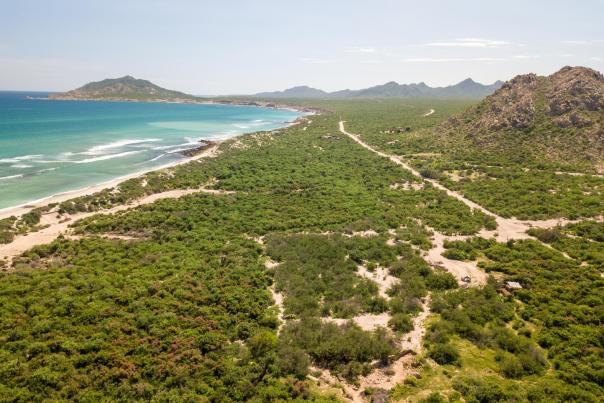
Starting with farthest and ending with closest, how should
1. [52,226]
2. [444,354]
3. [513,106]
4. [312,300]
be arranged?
[513,106] < [52,226] < [312,300] < [444,354]

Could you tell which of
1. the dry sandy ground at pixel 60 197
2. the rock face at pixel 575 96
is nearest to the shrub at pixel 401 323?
the dry sandy ground at pixel 60 197

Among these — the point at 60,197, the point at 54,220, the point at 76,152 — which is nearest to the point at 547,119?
the point at 54,220

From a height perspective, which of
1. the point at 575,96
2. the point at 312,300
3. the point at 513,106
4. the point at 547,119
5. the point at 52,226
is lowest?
the point at 312,300

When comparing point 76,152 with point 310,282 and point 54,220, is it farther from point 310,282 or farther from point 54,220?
point 310,282

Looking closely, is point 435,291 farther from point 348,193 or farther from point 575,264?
point 348,193

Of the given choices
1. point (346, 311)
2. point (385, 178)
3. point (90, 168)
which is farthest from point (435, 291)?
point (90, 168)

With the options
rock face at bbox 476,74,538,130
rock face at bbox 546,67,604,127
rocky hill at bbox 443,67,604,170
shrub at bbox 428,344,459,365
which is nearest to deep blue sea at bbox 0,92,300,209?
shrub at bbox 428,344,459,365

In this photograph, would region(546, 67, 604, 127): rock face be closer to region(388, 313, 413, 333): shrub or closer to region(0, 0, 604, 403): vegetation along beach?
region(0, 0, 604, 403): vegetation along beach
